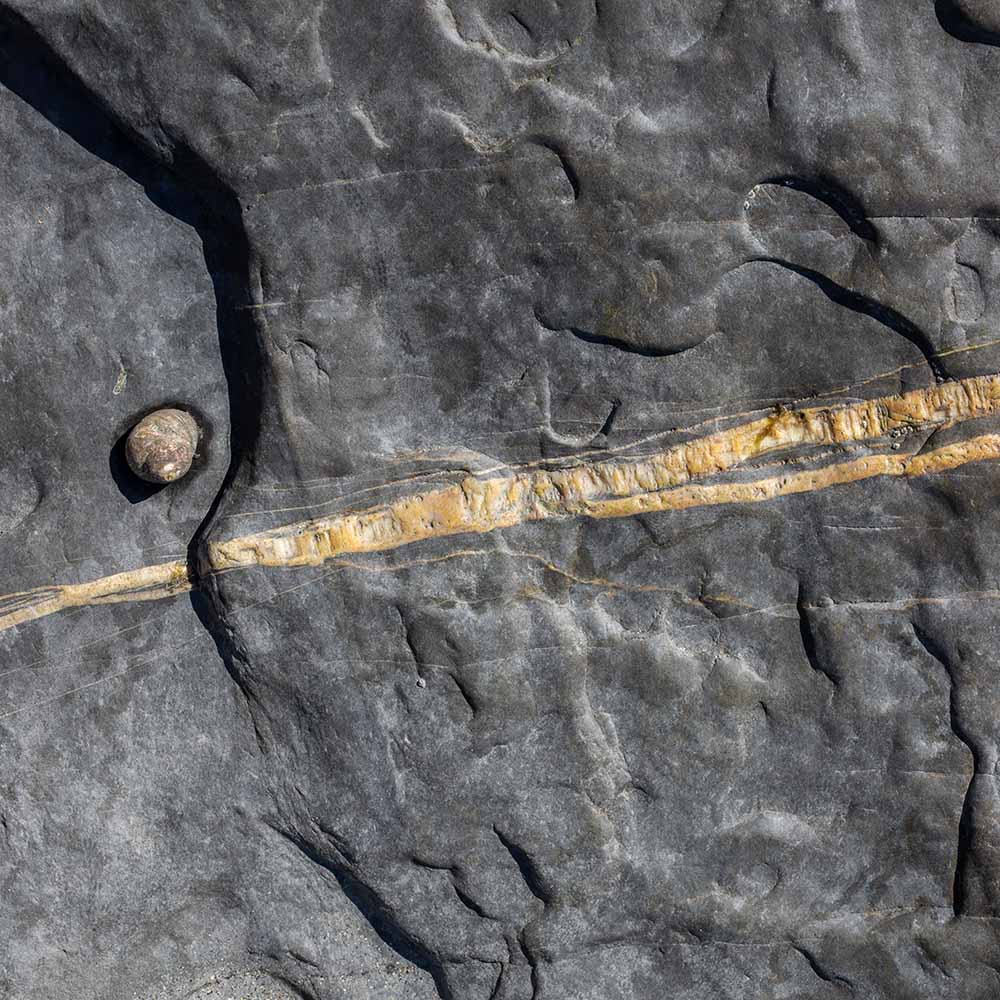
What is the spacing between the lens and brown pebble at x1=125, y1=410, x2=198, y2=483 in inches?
98.7

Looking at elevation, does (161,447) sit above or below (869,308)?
above

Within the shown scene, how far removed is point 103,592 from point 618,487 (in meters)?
1.36

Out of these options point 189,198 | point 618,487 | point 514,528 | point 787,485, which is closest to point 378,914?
point 514,528

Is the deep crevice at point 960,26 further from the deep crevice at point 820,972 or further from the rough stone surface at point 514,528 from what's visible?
the deep crevice at point 820,972

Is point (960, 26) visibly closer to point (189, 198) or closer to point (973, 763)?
point (973, 763)

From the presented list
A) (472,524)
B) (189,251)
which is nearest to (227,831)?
(472,524)

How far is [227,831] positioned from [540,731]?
89 cm

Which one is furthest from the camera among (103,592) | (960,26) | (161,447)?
(103,592)

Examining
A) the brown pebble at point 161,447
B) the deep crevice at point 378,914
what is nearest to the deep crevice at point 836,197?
the brown pebble at point 161,447

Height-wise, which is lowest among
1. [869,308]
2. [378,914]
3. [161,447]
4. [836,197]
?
[378,914]

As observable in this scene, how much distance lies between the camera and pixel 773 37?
2389 mm

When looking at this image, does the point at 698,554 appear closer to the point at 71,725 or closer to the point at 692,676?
the point at 692,676

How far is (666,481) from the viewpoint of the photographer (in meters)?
2.51

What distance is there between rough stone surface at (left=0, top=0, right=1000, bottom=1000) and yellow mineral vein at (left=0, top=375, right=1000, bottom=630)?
5cm
